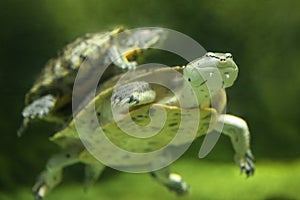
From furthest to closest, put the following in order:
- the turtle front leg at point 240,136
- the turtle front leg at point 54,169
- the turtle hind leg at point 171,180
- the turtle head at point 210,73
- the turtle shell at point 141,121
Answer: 1. the turtle hind leg at point 171,180
2. the turtle front leg at point 54,169
3. the turtle front leg at point 240,136
4. the turtle shell at point 141,121
5. the turtle head at point 210,73

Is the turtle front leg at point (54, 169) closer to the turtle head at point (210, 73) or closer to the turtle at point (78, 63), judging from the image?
the turtle at point (78, 63)

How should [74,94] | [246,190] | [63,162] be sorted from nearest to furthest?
[74,94] < [63,162] < [246,190]

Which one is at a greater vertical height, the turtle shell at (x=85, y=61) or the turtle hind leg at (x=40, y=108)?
the turtle shell at (x=85, y=61)

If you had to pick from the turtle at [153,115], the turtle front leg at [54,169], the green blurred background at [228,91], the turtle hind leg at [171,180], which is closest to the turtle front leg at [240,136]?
the turtle at [153,115]

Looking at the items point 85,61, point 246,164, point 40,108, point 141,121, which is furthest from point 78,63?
point 246,164

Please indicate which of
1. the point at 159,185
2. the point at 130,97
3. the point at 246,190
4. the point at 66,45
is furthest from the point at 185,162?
the point at 130,97

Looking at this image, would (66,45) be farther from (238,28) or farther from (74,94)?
(238,28)
